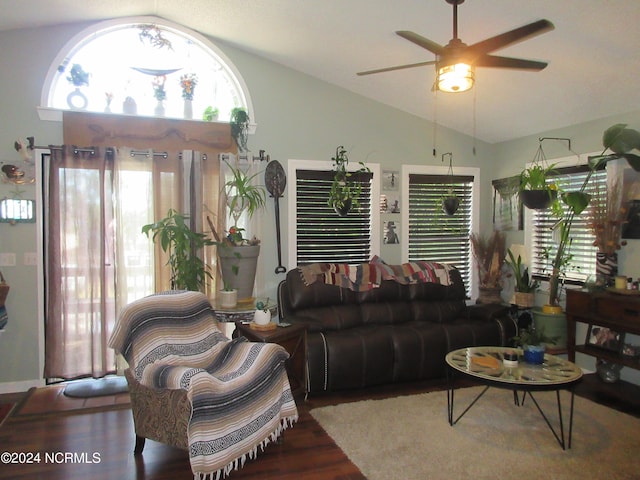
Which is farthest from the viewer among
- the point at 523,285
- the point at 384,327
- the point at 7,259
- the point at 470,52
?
the point at 523,285

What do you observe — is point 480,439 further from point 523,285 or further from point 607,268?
point 523,285

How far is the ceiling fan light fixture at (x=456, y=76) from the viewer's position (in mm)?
2582

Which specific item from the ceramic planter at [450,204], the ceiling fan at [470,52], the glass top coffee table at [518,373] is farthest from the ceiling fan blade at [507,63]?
the ceramic planter at [450,204]

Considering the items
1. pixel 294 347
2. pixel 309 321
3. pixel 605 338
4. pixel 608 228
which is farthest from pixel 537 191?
pixel 294 347

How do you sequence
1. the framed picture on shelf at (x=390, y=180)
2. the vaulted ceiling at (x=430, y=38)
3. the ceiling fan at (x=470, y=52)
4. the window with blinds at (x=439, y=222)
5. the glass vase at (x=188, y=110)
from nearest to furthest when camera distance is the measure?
the ceiling fan at (x=470, y=52)
the vaulted ceiling at (x=430, y=38)
the glass vase at (x=188, y=110)
the framed picture on shelf at (x=390, y=180)
the window with blinds at (x=439, y=222)

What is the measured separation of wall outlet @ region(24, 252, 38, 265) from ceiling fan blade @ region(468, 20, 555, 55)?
12.6 feet

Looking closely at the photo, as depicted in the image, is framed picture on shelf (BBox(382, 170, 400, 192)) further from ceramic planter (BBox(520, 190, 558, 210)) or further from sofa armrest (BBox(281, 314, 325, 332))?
sofa armrest (BBox(281, 314, 325, 332))

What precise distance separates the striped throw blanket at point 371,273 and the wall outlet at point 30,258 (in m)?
2.35

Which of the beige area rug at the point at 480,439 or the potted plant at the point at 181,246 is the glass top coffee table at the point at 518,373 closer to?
the beige area rug at the point at 480,439

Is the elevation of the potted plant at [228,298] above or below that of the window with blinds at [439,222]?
below

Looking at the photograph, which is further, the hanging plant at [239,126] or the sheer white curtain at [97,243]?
the hanging plant at [239,126]

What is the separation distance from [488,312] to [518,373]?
1.51m

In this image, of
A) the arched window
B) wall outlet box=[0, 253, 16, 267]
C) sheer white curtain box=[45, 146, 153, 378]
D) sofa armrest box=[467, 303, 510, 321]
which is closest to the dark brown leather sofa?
sofa armrest box=[467, 303, 510, 321]

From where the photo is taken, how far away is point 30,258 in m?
3.95
